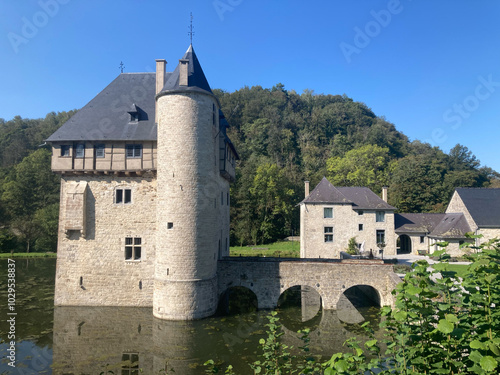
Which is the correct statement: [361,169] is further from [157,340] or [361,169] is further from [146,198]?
[157,340]

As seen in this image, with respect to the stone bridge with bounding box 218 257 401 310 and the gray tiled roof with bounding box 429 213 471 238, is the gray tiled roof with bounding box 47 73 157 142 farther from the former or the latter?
the gray tiled roof with bounding box 429 213 471 238

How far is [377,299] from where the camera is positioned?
55.9ft

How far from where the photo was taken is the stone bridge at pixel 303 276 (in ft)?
51.4

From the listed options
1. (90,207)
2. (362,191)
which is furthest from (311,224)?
(90,207)

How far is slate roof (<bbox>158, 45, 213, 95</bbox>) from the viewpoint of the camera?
15148mm

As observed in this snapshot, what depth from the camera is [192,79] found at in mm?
15430

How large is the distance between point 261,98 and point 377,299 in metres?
51.7

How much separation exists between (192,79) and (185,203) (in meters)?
6.09

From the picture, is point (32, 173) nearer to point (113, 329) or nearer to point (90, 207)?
point (90, 207)

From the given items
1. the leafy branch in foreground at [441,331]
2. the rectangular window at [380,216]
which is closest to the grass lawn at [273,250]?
the rectangular window at [380,216]

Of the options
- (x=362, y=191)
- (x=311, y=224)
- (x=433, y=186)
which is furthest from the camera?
(x=433, y=186)

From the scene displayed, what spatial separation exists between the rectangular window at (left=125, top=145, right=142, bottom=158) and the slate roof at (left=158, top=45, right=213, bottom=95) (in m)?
3.35

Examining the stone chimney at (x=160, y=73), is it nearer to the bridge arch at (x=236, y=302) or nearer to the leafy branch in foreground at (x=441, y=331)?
the bridge arch at (x=236, y=302)

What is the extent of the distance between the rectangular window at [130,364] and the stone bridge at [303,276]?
5.74 meters
